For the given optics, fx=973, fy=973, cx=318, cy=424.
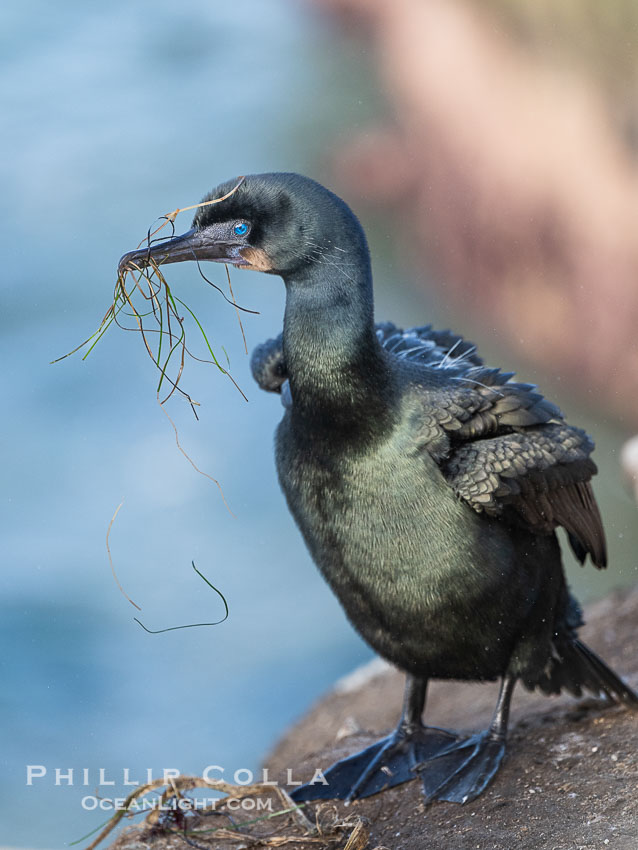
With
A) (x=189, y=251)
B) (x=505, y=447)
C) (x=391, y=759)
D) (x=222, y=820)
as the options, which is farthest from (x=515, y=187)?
(x=222, y=820)

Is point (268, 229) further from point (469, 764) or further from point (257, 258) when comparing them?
point (469, 764)

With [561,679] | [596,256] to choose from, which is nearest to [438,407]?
[561,679]

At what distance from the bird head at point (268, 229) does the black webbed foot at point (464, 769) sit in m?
1.57

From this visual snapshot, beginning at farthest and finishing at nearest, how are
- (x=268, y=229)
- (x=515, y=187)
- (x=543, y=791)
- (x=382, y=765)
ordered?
(x=515, y=187), (x=382, y=765), (x=543, y=791), (x=268, y=229)

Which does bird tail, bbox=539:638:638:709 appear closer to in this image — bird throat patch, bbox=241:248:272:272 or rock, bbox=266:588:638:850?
rock, bbox=266:588:638:850

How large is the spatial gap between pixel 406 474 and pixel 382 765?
Result: 3.54 feet

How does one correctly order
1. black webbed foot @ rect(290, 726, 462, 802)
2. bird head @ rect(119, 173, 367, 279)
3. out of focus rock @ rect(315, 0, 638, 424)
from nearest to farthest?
bird head @ rect(119, 173, 367, 279) → black webbed foot @ rect(290, 726, 462, 802) → out of focus rock @ rect(315, 0, 638, 424)

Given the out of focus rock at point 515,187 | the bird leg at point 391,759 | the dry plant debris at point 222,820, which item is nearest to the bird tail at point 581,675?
the bird leg at point 391,759

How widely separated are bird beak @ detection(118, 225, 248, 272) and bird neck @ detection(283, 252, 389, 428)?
17 cm

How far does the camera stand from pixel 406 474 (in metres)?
2.64

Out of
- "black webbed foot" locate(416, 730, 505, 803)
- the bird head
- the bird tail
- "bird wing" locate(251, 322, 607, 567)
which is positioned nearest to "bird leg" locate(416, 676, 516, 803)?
"black webbed foot" locate(416, 730, 505, 803)

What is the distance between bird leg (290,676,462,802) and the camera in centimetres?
306

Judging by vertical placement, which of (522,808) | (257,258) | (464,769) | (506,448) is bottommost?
(522,808)

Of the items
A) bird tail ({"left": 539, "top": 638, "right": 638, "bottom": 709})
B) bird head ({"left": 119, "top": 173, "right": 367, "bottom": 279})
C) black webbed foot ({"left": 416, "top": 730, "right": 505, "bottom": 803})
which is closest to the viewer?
bird head ({"left": 119, "top": 173, "right": 367, "bottom": 279})
